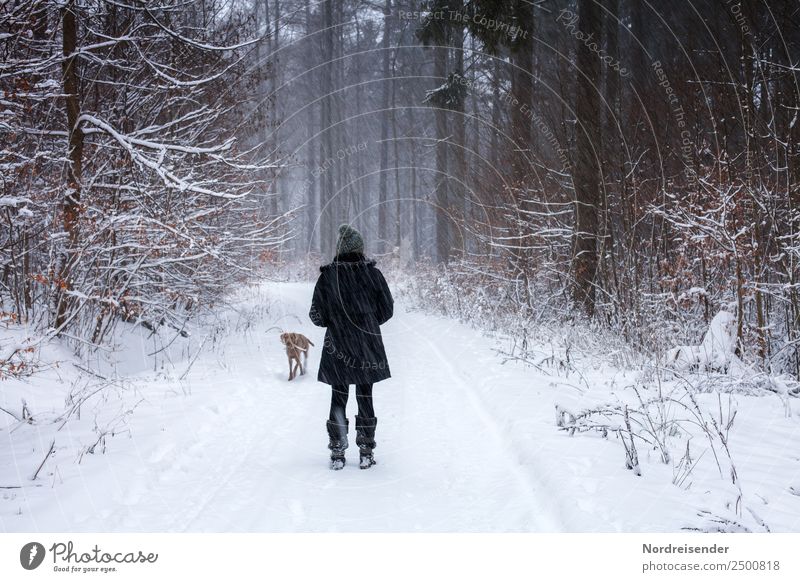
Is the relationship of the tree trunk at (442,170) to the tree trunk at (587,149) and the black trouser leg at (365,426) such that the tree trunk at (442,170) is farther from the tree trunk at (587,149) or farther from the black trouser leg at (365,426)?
the black trouser leg at (365,426)

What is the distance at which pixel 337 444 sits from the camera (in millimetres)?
4637

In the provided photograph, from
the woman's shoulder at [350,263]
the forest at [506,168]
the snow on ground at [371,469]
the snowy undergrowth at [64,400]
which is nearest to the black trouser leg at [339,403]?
the snow on ground at [371,469]

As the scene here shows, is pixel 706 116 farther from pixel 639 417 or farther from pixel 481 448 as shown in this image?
pixel 481 448

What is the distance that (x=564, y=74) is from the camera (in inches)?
438

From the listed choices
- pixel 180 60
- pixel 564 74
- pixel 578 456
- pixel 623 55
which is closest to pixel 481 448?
pixel 578 456

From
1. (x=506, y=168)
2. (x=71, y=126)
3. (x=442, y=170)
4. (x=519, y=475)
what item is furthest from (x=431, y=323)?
(x=519, y=475)

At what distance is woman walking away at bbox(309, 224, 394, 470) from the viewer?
15.6 feet

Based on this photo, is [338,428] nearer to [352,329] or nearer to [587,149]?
[352,329]

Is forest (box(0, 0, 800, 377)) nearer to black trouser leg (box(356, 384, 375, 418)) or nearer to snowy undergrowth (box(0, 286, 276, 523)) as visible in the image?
snowy undergrowth (box(0, 286, 276, 523))

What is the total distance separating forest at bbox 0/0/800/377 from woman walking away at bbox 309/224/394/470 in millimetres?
2269

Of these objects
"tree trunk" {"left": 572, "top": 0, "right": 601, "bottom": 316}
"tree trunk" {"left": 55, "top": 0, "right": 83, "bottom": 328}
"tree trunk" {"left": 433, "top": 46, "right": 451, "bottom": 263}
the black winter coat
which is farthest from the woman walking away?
"tree trunk" {"left": 433, "top": 46, "right": 451, "bottom": 263}

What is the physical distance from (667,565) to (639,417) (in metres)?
2.72

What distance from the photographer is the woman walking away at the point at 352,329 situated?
475cm

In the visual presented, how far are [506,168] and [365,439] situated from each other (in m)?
9.50
